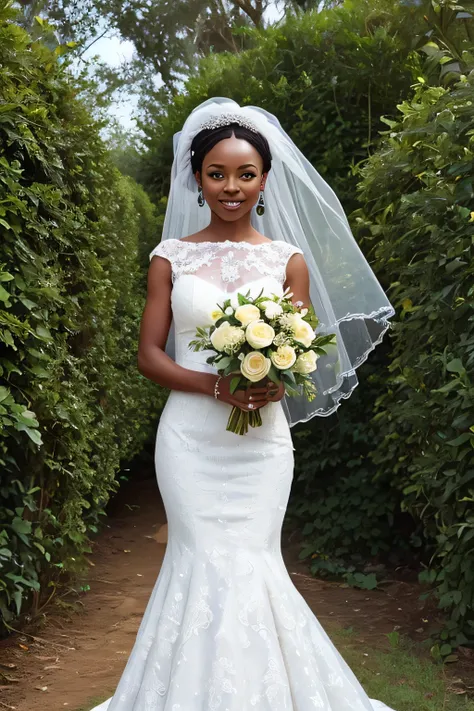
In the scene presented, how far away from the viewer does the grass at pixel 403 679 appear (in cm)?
397

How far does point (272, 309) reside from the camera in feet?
9.55

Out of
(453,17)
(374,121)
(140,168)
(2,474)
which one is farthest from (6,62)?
(140,168)

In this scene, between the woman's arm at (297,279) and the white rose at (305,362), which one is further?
the woman's arm at (297,279)

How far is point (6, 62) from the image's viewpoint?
4.12 m

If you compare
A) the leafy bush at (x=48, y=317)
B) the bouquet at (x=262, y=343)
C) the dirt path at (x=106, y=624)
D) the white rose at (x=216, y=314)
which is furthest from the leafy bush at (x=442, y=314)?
the leafy bush at (x=48, y=317)

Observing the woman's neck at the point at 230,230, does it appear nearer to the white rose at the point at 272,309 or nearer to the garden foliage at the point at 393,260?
the white rose at the point at 272,309

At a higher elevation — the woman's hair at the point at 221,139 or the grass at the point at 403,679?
the woman's hair at the point at 221,139

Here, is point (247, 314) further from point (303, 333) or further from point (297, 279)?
point (297, 279)

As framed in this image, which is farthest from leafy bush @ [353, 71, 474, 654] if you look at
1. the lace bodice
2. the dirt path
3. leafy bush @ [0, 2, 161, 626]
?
leafy bush @ [0, 2, 161, 626]

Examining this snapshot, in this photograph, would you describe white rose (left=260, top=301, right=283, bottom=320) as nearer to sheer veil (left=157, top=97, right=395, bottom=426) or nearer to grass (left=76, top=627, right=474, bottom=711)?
sheer veil (left=157, top=97, right=395, bottom=426)

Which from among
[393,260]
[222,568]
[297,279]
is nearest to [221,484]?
[222,568]

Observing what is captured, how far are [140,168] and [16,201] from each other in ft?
18.4

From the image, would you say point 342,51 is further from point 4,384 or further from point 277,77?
point 4,384

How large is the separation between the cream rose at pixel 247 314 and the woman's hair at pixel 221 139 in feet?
2.65
